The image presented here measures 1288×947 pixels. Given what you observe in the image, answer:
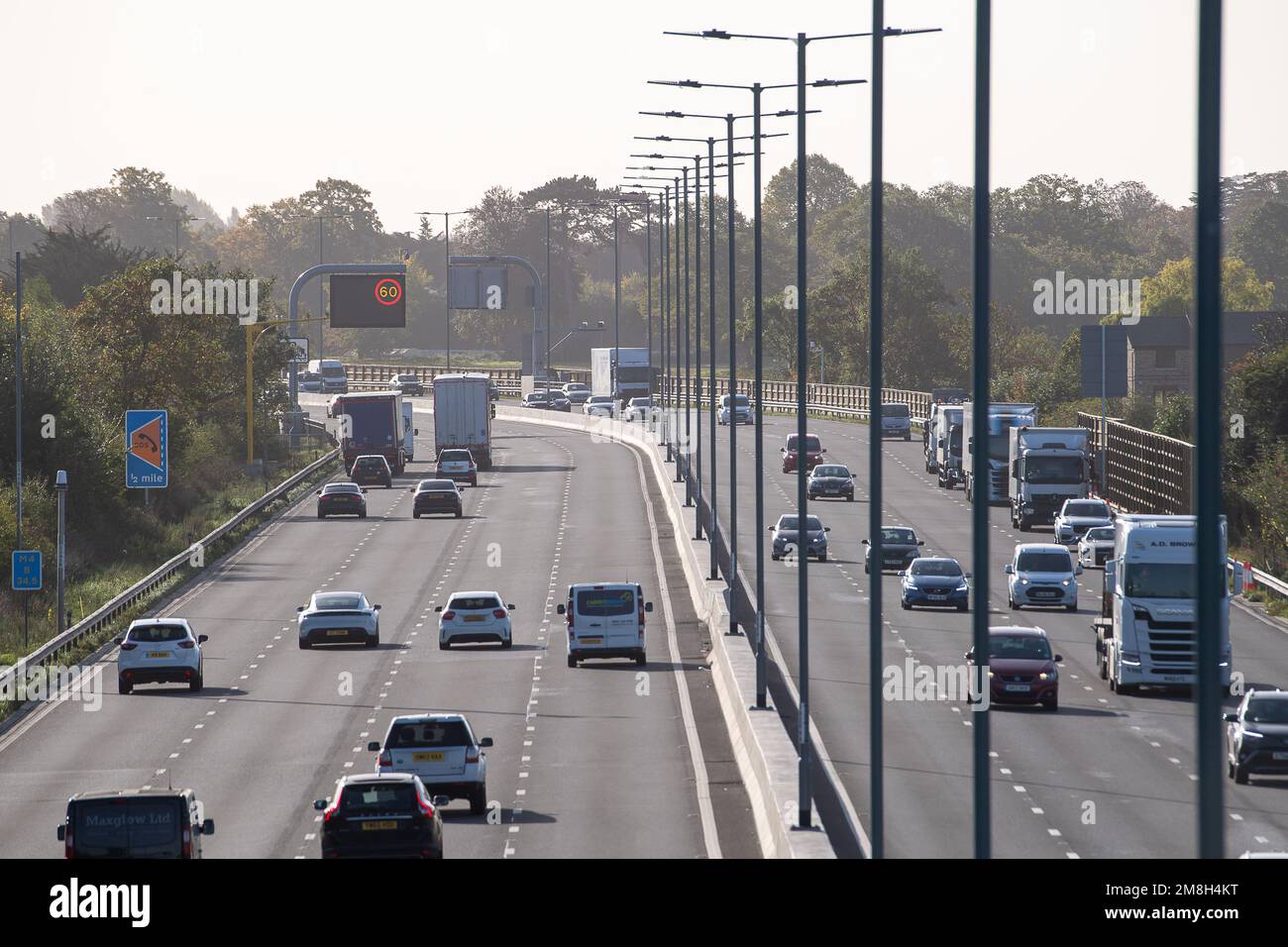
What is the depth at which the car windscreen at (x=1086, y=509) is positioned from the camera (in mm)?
72375

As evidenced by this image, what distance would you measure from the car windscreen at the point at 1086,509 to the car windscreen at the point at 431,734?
43818 millimetres

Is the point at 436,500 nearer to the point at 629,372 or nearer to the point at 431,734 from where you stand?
the point at 431,734

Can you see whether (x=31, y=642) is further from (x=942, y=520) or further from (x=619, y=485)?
(x=619, y=485)

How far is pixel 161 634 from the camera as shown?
46562 millimetres

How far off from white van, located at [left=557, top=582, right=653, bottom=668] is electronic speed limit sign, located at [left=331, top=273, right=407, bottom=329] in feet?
226

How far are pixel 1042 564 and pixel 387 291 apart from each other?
65.8 metres

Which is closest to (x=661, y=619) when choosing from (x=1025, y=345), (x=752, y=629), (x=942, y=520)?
(x=752, y=629)

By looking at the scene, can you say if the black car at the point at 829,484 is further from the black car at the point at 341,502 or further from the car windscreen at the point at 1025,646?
the car windscreen at the point at 1025,646

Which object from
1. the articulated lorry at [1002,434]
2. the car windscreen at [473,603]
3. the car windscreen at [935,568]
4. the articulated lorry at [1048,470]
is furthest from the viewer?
the articulated lorry at [1002,434]

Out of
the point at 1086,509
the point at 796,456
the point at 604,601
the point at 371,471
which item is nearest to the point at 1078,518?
the point at 1086,509

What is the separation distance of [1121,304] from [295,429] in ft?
340

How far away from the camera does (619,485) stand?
314ft

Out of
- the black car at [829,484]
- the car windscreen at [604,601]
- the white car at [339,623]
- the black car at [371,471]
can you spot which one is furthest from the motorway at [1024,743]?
the black car at [371,471]

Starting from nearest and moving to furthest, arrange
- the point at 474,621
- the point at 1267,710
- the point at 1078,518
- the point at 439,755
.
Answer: the point at 439,755 < the point at 1267,710 < the point at 474,621 < the point at 1078,518
